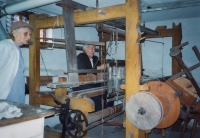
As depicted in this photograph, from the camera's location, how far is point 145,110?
2.52 m

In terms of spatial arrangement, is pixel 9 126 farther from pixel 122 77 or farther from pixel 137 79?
pixel 122 77

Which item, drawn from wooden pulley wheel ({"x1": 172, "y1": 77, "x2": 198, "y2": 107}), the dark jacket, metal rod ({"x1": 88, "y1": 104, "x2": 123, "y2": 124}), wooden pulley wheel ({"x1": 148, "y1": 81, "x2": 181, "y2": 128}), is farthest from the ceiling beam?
metal rod ({"x1": 88, "y1": 104, "x2": 123, "y2": 124})

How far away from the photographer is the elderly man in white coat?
8.68 feet

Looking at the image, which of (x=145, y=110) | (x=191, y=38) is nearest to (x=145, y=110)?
(x=145, y=110)

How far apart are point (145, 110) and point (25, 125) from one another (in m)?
1.51

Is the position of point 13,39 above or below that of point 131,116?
above

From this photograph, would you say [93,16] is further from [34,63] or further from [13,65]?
[34,63]

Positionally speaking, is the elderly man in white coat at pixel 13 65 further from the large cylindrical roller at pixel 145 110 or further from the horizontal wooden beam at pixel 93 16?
the large cylindrical roller at pixel 145 110

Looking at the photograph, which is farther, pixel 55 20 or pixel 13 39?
pixel 55 20

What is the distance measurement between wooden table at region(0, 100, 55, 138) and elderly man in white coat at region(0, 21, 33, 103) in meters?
0.88

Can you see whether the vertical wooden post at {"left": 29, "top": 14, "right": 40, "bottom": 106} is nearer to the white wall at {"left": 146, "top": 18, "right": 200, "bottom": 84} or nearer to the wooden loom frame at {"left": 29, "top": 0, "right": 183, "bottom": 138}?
the wooden loom frame at {"left": 29, "top": 0, "right": 183, "bottom": 138}

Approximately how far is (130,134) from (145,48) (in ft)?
14.4

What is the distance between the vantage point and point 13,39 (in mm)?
2920

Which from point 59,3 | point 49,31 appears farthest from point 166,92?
point 49,31
